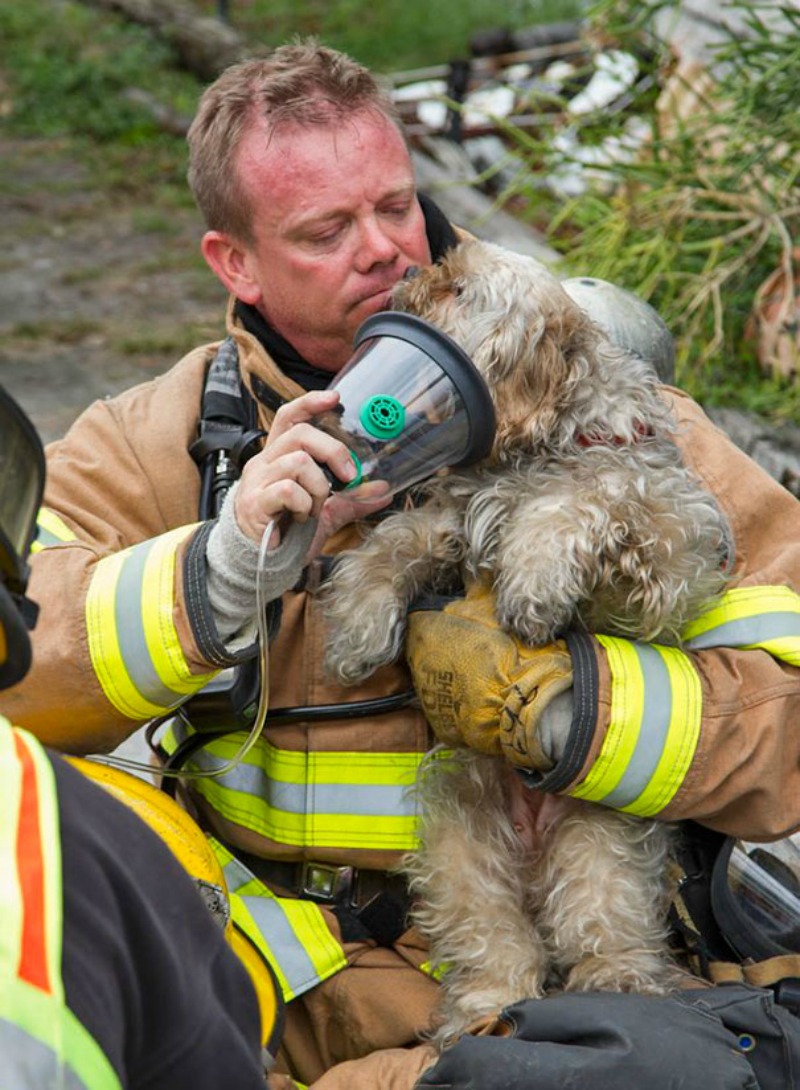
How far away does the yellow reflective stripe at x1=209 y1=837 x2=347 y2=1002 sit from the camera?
2.96 m

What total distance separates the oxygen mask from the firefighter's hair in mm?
647

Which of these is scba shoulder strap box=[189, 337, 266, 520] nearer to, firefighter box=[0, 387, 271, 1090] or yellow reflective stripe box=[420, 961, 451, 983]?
yellow reflective stripe box=[420, 961, 451, 983]

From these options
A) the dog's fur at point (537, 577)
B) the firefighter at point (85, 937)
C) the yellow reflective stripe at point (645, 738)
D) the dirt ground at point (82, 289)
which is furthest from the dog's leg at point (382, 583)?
the dirt ground at point (82, 289)

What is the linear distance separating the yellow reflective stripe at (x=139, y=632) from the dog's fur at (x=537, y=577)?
1.21 feet

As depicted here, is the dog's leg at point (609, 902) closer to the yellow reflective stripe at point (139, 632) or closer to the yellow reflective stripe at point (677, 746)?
the yellow reflective stripe at point (677, 746)

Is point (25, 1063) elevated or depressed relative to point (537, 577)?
elevated

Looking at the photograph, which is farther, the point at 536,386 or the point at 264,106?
the point at 264,106

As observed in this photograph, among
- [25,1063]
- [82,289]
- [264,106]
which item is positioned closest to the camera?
[25,1063]

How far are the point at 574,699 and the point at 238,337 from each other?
107 cm

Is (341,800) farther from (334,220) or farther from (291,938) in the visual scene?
(334,220)

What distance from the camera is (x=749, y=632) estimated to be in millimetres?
2850

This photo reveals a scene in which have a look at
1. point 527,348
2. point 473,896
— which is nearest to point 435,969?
point 473,896

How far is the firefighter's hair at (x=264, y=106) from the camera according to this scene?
318 centimetres

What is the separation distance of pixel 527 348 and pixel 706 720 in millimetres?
738
